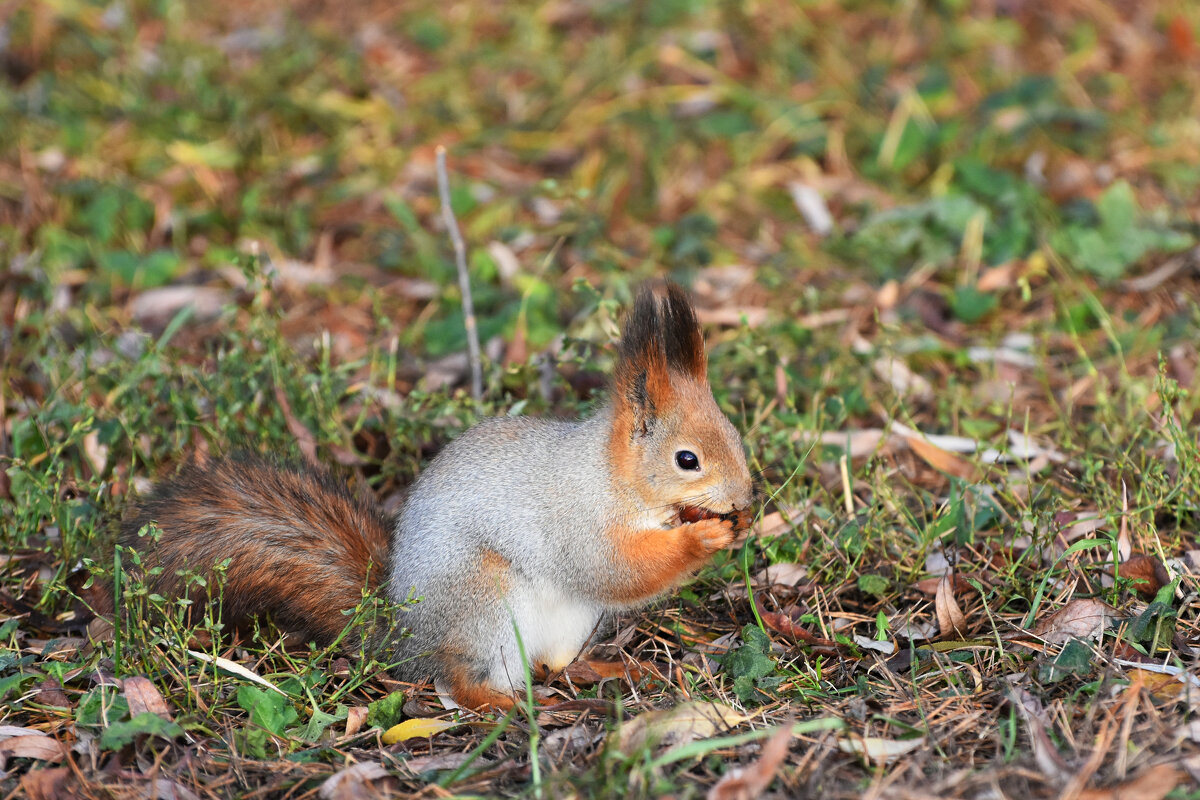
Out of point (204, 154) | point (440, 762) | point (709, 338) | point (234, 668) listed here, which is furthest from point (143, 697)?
point (204, 154)

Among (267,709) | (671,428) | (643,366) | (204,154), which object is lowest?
(267,709)

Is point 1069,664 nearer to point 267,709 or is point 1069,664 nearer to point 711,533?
point 711,533

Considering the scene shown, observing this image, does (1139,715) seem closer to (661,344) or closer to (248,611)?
(661,344)

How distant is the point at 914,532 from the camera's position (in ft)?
9.62

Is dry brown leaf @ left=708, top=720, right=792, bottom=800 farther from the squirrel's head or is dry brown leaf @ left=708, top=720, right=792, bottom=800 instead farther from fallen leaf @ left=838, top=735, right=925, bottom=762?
the squirrel's head

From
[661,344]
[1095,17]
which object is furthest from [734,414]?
[1095,17]

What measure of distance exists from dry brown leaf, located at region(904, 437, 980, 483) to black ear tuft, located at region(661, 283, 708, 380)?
0.96 m

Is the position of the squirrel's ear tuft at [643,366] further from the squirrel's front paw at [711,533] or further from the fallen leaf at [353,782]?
the fallen leaf at [353,782]

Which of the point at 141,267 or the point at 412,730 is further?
the point at 141,267

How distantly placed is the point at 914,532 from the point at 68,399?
254 centimetres

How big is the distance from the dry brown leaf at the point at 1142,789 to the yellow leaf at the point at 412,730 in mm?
1266

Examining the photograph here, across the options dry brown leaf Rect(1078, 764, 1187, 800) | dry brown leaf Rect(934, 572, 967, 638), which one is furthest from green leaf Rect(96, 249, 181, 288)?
dry brown leaf Rect(1078, 764, 1187, 800)

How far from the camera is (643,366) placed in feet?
8.43

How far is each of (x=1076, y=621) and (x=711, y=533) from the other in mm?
852
